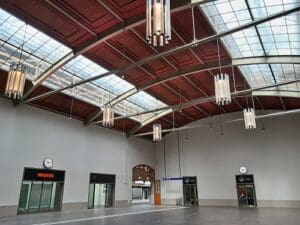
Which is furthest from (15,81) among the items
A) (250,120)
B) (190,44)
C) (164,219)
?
(250,120)

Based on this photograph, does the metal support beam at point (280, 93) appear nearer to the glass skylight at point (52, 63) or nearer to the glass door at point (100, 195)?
the glass skylight at point (52, 63)

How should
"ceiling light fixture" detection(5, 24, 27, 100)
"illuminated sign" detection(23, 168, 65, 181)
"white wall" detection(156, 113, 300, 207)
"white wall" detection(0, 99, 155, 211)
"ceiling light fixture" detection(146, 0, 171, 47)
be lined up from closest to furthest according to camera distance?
"ceiling light fixture" detection(146, 0, 171, 47), "ceiling light fixture" detection(5, 24, 27, 100), "white wall" detection(0, 99, 155, 211), "illuminated sign" detection(23, 168, 65, 181), "white wall" detection(156, 113, 300, 207)

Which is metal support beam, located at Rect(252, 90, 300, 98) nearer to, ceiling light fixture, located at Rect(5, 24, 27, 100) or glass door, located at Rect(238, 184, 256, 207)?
glass door, located at Rect(238, 184, 256, 207)

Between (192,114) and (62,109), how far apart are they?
12865mm

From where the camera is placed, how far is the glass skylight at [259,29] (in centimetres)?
1090

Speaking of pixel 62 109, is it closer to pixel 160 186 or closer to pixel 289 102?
pixel 160 186

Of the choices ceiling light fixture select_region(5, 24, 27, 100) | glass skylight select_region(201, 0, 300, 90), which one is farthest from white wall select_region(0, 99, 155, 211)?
glass skylight select_region(201, 0, 300, 90)

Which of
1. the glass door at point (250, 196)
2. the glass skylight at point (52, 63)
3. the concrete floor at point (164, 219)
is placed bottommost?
the concrete floor at point (164, 219)

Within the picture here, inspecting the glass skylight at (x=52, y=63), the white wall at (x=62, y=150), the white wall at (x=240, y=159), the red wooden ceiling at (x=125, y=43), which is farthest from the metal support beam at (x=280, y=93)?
the white wall at (x=62, y=150)

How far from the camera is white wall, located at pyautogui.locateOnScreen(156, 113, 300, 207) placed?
71.2 ft

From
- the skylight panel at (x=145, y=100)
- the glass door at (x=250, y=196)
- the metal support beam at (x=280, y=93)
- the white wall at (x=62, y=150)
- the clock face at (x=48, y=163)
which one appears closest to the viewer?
the white wall at (x=62, y=150)

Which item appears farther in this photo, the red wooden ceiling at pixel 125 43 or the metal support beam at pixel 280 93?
the metal support beam at pixel 280 93

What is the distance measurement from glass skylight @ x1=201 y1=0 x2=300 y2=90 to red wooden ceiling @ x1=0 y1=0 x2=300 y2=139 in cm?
66

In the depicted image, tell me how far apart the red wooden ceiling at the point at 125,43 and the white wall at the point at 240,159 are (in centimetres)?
296
